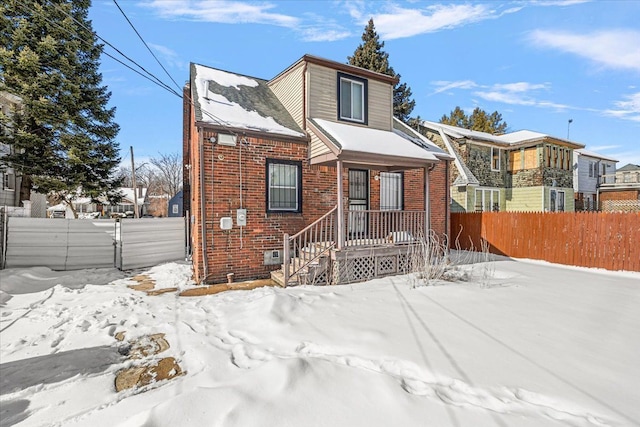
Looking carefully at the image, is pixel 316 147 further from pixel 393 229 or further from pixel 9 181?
pixel 9 181

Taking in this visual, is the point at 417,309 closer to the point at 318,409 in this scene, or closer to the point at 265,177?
the point at 318,409

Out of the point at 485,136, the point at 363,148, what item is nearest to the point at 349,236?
the point at 363,148

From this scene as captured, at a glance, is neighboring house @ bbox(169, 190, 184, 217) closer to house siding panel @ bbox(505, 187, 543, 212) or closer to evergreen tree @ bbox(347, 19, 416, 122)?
evergreen tree @ bbox(347, 19, 416, 122)

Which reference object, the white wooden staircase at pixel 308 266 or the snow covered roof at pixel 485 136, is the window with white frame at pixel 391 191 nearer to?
the white wooden staircase at pixel 308 266

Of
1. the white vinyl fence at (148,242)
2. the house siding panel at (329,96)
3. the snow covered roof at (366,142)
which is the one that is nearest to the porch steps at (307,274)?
the snow covered roof at (366,142)

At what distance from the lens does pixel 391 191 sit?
431 inches

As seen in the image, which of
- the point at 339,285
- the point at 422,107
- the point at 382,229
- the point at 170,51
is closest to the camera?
the point at 339,285

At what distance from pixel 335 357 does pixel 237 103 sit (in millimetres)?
8227

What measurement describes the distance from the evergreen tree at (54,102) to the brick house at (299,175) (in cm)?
618

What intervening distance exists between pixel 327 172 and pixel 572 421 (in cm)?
785

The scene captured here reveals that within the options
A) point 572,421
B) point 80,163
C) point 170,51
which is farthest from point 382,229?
point 80,163

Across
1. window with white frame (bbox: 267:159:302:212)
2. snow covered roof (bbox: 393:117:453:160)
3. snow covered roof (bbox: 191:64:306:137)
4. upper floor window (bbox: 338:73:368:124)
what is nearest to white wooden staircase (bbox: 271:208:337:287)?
window with white frame (bbox: 267:159:302:212)

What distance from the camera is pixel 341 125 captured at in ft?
32.1

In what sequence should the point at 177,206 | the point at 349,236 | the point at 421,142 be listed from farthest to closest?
the point at 177,206 < the point at 421,142 < the point at 349,236
